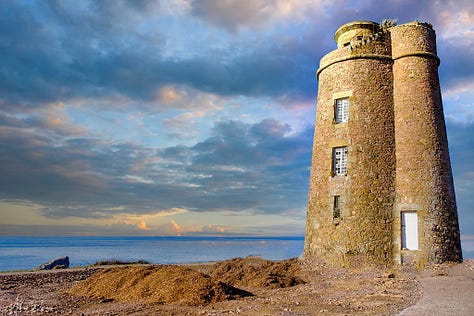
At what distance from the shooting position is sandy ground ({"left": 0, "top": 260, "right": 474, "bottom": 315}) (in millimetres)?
10883

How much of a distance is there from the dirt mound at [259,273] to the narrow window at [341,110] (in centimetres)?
770

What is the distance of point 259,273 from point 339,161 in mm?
7203

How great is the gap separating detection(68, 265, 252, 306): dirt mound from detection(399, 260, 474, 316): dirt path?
578cm

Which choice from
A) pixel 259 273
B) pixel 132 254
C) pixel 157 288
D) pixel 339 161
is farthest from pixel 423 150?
pixel 132 254

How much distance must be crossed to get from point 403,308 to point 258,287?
6.31 m

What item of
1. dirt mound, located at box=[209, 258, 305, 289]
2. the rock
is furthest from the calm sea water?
dirt mound, located at box=[209, 258, 305, 289]

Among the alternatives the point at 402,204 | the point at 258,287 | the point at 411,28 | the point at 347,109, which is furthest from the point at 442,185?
the point at 258,287

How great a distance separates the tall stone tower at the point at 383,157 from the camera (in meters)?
18.6

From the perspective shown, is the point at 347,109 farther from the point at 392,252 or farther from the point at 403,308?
the point at 403,308

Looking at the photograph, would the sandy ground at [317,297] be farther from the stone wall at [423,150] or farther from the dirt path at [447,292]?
the stone wall at [423,150]

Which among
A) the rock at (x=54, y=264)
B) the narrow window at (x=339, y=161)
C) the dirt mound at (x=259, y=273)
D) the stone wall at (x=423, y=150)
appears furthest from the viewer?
the rock at (x=54, y=264)

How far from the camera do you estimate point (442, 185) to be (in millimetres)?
18891

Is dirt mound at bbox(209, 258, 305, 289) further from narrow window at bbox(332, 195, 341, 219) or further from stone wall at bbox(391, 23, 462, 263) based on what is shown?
stone wall at bbox(391, 23, 462, 263)

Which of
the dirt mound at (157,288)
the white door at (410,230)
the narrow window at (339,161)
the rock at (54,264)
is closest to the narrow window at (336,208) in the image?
the narrow window at (339,161)
